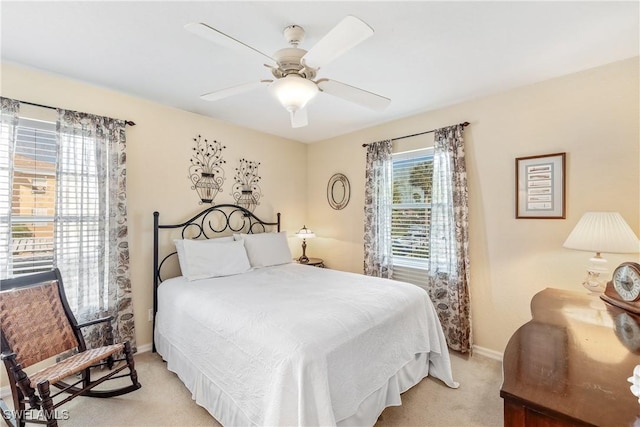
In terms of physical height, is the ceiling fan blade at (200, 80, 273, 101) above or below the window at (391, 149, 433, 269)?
above

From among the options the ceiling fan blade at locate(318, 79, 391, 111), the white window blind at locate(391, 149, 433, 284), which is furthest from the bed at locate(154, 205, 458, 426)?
the ceiling fan blade at locate(318, 79, 391, 111)

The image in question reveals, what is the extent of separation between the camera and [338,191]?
4152mm

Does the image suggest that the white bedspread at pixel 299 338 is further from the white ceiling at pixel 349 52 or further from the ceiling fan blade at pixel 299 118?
the white ceiling at pixel 349 52

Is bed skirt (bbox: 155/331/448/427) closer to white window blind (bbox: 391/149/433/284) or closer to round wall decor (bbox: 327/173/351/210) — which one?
white window blind (bbox: 391/149/433/284)

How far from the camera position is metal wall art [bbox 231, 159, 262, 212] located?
3682 millimetres

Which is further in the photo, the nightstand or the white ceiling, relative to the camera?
the nightstand

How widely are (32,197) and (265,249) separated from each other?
209 centimetres

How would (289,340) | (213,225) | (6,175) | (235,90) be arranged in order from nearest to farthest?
(289,340)
(235,90)
(6,175)
(213,225)

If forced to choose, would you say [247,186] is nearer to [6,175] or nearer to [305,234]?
[305,234]

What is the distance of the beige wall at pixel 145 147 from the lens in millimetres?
2355

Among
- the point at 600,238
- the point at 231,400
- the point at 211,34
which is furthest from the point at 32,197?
the point at 600,238

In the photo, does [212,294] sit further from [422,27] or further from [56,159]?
[422,27]

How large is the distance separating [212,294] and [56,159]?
1748 mm

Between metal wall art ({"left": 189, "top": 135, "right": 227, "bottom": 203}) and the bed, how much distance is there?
59 centimetres
